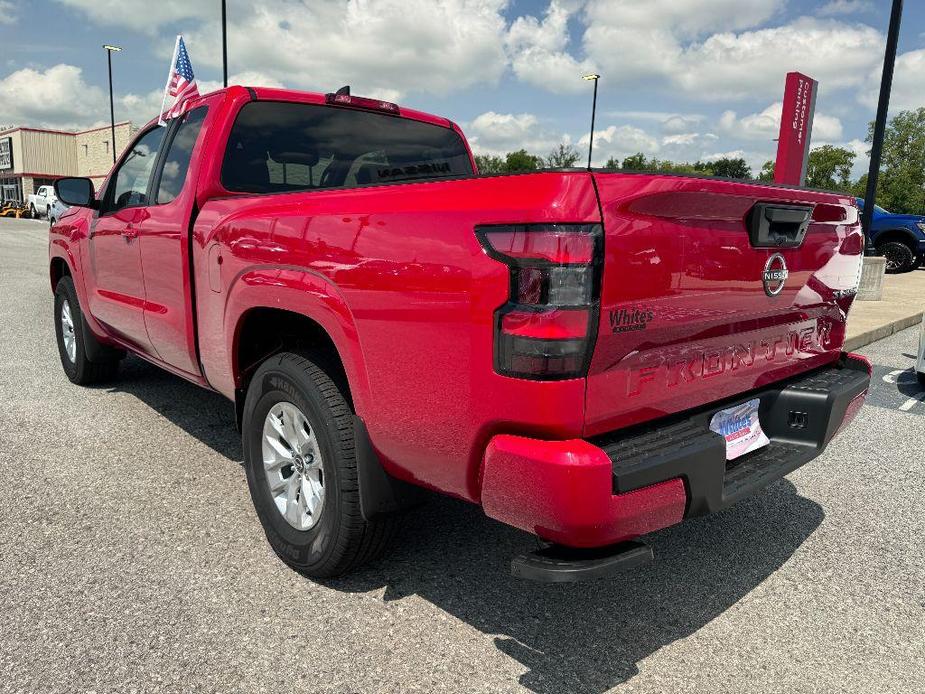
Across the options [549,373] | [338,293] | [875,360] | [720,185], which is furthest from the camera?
[875,360]

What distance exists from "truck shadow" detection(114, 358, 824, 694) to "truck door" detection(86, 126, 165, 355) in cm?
205

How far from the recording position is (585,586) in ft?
9.07

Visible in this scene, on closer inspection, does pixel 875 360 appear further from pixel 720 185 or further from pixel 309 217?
pixel 309 217

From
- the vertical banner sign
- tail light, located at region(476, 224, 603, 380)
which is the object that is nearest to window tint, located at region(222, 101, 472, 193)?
tail light, located at region(476, 224, 603, 380)

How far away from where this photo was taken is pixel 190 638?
2.35 m

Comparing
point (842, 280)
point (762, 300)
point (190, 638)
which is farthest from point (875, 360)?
point (190, 638)

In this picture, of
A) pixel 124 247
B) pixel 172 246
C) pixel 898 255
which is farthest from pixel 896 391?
pixel 898 255

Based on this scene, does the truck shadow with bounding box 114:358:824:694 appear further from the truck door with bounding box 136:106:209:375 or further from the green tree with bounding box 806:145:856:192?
the green tree with bounding box 806:145:856:192

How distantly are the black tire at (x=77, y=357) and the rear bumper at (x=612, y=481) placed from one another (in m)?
4.29

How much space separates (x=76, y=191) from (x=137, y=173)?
0.47 metres

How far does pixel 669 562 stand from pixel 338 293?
1758 millimetres

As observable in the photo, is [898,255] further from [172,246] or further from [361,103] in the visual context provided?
[172,246]

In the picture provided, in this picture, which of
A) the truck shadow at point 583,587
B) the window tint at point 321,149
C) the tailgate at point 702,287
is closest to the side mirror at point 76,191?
the window tint at point 321,149

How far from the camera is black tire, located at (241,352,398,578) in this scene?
8.07ft
